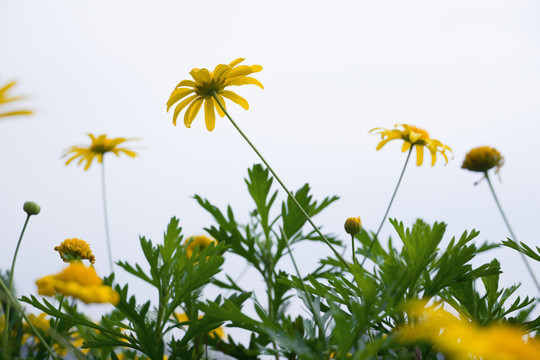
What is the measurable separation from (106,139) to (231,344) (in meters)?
1.12

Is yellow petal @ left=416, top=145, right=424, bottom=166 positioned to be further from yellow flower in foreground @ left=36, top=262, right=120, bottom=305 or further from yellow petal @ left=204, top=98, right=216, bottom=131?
yellow flower in foreground @ left=36, top=262, right=120, bottom=305

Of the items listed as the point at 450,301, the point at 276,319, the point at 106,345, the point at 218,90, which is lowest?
Result: the point at 106,345

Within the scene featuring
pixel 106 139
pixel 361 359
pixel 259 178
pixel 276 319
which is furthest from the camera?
pixel 106 139

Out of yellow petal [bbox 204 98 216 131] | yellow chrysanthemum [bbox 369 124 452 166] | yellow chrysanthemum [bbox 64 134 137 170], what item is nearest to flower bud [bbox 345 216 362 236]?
yellow chrysanthemum [bbox 369 124 452 166]

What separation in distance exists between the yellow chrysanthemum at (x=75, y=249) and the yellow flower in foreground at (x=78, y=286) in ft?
0.70

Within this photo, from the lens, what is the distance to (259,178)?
4.25 feet

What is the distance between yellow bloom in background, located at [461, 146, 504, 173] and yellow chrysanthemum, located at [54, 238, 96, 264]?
769mm

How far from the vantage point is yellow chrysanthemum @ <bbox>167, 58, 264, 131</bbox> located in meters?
1.01

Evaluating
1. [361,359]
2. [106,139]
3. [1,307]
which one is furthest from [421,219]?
[106,139]

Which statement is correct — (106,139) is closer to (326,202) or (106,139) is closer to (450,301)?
(326,202)

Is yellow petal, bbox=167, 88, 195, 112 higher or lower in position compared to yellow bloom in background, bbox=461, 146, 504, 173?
higher

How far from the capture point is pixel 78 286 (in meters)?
0.67

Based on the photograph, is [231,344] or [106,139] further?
[106,139]

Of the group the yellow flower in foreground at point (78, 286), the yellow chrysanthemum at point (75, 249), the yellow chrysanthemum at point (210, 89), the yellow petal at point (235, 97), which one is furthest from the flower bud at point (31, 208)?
the yellow petal at point (235, 97)
